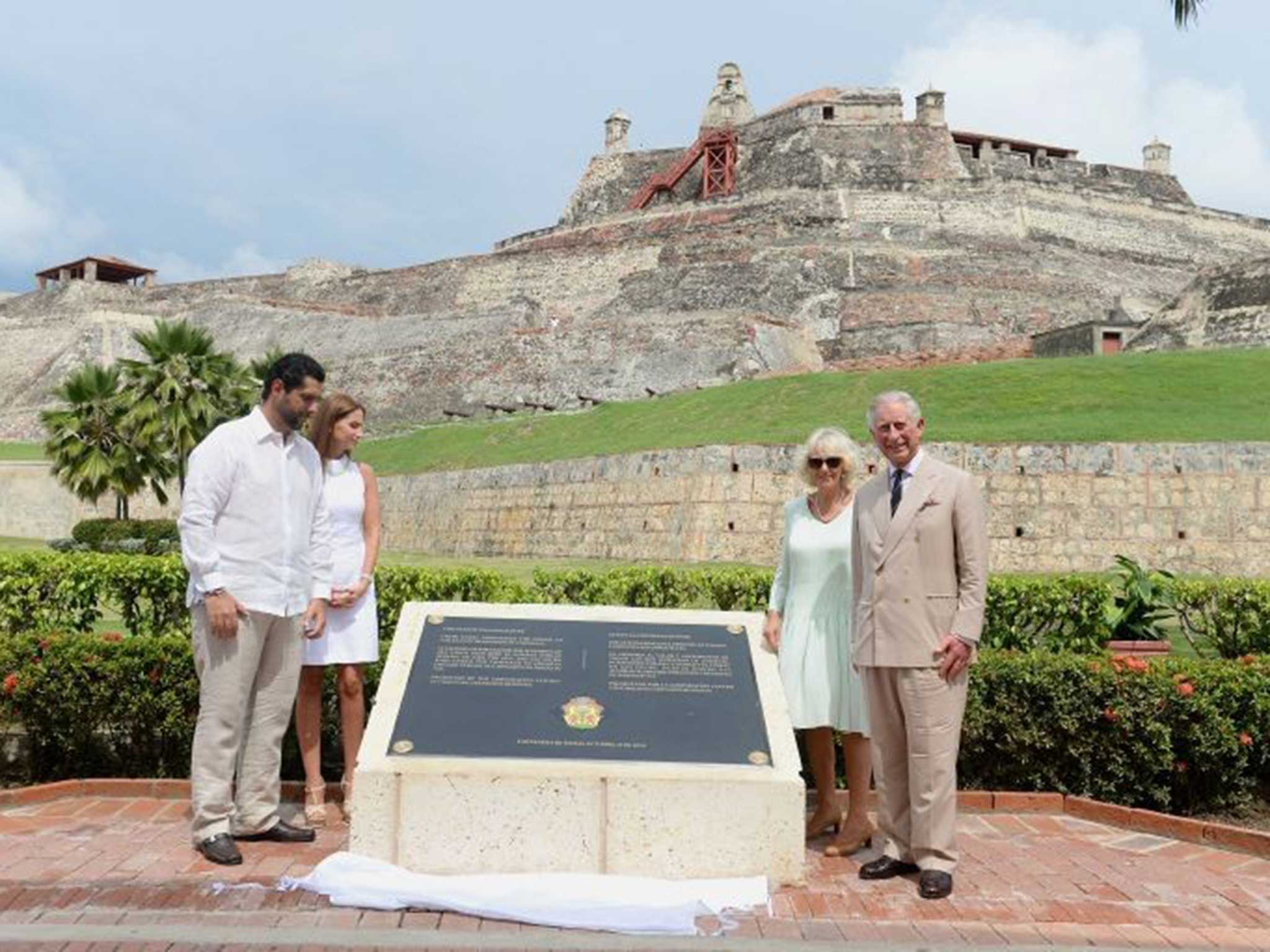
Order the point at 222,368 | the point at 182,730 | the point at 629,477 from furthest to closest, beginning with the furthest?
1. the point at 222,368
2. the point at 629,477
3. the point at 182,730

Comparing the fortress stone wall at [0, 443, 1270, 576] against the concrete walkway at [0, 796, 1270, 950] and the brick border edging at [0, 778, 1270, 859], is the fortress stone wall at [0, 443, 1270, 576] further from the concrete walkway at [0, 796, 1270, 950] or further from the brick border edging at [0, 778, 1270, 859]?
the concrete walkway at [0, 796, 1270, 950]

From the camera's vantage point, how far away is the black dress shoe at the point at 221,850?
5508 millimetres

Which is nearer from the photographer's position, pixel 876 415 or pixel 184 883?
pixel 184 883

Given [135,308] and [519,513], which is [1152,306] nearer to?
[519,513]

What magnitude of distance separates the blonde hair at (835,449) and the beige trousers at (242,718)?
260 centimetres

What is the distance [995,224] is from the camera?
45.2m

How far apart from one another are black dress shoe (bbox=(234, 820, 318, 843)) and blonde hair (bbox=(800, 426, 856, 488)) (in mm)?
2970

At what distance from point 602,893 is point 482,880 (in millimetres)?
521

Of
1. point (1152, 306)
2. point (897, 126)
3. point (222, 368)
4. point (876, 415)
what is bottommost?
point (876, 415)

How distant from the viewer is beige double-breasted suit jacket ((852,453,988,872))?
543cm

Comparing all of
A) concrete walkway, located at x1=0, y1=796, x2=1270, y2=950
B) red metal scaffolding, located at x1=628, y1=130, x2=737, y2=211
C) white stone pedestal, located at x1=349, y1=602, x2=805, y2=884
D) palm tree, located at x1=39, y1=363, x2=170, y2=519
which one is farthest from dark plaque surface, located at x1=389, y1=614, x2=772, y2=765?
red metal scaffolding, located at x1=628, y1=130, x2=737, y2=211

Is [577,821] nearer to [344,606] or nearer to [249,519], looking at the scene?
[344,606]

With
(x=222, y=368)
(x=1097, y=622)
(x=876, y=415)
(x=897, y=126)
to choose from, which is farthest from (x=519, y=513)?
(x=897, y=126)

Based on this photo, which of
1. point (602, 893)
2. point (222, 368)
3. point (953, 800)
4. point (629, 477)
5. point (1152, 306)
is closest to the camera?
point (602, 893)
